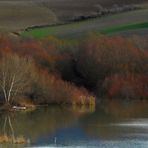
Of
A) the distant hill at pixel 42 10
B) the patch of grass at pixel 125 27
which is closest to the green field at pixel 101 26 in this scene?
the patch of grass at pixel 125 27

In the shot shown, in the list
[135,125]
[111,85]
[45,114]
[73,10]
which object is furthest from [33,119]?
[73,10]

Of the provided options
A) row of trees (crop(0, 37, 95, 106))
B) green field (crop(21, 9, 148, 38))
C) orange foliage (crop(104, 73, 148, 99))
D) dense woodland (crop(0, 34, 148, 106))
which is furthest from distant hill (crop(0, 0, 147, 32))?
orange foliage (crop(104, 73, 148, 99))

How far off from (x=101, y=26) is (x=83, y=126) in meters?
31.4

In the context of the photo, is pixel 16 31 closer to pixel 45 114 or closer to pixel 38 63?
pixel 38 63

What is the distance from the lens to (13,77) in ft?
184

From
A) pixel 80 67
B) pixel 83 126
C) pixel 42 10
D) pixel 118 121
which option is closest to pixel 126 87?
pixel 80 67

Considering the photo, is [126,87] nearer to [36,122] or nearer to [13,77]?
[13,77]

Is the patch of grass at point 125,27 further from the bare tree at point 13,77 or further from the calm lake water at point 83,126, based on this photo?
the bare tree at point 13,77

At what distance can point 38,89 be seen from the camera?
58812mm

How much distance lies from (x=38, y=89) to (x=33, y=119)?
8.02 m

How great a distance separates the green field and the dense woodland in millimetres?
3469

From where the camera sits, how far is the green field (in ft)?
249

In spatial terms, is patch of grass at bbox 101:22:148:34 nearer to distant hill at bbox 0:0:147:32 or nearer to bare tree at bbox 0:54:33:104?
distant hill at bbox 0:0:147:32

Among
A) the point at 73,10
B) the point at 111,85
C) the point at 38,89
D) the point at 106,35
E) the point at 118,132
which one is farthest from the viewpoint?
the point at 73,10
